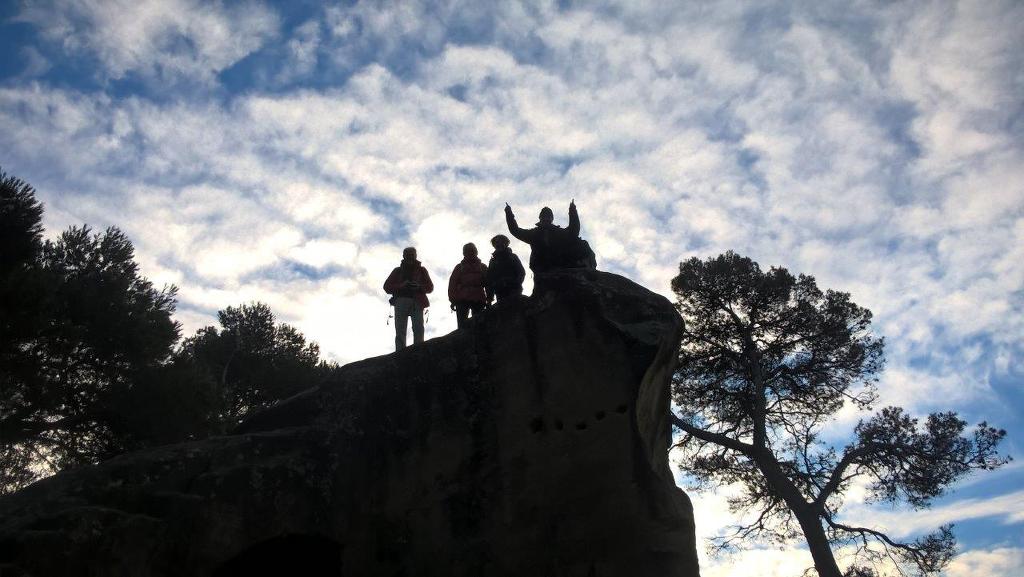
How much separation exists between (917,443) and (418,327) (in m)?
13.9

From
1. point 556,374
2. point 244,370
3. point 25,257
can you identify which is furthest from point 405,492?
point 244,370

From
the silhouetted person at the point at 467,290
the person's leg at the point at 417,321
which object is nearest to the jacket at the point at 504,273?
the silhouetted person at the point at 467,290

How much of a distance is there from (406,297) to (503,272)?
2104 millimetres

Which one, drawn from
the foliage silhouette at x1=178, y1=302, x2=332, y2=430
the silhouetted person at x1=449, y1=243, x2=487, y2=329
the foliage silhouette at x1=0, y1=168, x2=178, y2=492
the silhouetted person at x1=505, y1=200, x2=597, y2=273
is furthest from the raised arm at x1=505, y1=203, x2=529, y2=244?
the foliage silhouette at x1=178, y1=302, x2=332, y2=430

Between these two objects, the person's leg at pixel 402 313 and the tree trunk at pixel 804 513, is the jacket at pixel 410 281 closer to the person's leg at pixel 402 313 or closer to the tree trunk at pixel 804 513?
the person's leg at pixel 402 313

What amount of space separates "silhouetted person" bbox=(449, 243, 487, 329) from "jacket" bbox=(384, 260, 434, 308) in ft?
2.79

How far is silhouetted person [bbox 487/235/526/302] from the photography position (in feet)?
34.9

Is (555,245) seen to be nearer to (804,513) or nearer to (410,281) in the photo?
(410,281)

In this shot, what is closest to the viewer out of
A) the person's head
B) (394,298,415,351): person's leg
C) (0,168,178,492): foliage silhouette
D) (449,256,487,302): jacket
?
the person's head

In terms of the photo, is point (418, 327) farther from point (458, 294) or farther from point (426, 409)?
point (426, 409)

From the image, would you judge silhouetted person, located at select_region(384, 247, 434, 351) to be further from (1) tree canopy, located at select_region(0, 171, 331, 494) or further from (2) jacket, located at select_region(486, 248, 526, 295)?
(1) tree canopy, located at select_region(0, 171, 331, 494)

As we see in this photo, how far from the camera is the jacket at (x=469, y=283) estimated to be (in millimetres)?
11195

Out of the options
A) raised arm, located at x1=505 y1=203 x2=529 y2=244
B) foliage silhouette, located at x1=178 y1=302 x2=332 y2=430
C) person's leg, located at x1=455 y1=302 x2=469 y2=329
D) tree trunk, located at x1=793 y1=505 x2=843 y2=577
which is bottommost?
tree trunk, located at x1=793 y1=505 x2=843 y2=577

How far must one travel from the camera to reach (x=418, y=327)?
11.9 metres
